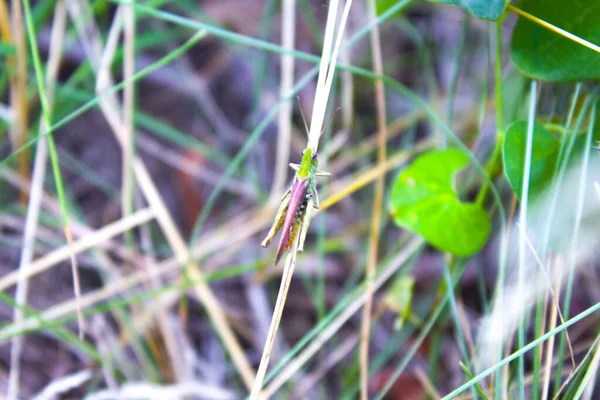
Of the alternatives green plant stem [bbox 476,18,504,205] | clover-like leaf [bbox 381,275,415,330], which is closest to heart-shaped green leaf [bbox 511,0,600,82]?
green plant stem [bbox 476,18,504,205]

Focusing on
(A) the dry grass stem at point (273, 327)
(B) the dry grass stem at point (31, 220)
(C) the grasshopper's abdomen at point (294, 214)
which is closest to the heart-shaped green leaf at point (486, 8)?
(C) the grasshopper's abdomen at point (294, 214)

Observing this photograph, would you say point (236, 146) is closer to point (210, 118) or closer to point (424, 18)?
point (210, 118)

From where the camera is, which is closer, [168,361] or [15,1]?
[15,1]

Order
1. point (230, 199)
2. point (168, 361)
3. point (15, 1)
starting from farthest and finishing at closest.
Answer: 1. point (230, 199)
2. point (168, 361)
3. point (15, 1)

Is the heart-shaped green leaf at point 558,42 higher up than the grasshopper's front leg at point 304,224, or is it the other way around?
the heart-shaped green leaf at point 558,42

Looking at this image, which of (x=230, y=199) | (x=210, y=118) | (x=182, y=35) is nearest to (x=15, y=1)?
(x=182, y=35)

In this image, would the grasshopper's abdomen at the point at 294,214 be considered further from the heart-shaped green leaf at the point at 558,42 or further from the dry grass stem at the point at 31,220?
the dry grass stem at the point at 31,220
